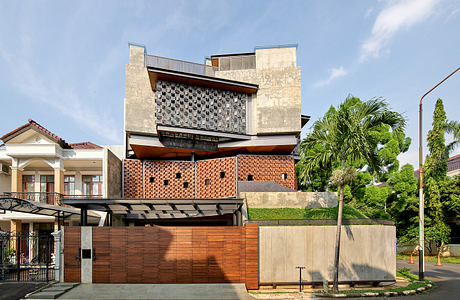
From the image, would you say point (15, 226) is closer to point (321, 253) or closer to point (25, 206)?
point (25, 206)

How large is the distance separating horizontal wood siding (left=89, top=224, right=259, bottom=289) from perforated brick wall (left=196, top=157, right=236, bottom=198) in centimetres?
794

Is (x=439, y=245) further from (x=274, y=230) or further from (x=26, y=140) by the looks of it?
(x=26, y=140)

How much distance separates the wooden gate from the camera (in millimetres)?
13078

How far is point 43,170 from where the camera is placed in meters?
23.4

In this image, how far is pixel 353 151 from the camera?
1361 cm

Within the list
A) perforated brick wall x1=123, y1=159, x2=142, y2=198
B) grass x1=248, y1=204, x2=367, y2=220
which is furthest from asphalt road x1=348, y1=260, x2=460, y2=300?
perforated brick wall x1=123, y1=159, x2=142, y2=198

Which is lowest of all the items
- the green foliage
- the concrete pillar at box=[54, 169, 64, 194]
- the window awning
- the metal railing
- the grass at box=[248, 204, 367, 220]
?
the grass at box=[248, 204, 367, 220]

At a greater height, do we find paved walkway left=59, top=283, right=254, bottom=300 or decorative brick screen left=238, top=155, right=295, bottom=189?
decorative brick screen left=238, top=155, right=295, bottom=189

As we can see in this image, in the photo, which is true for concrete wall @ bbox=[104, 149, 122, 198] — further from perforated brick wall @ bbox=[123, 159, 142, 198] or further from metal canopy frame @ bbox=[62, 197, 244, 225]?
metal canopy frame @ bbox=[62, 197, 244, 225]

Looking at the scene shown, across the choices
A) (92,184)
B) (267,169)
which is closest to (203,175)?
(267,169)

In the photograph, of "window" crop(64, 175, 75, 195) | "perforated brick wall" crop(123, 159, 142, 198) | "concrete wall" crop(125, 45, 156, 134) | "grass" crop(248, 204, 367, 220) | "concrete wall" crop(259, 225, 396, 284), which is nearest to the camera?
"concrete wall" crop(259, 225, 396, 284)

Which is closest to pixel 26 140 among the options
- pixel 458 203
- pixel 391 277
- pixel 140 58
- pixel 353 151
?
pixel 140 58

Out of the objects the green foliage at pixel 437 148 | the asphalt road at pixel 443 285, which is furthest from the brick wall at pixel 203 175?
the green foliage at pixel 437 148

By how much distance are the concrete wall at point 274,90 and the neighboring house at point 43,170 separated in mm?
10088
